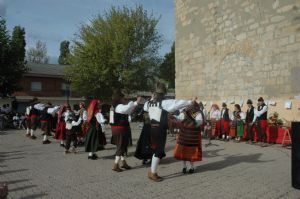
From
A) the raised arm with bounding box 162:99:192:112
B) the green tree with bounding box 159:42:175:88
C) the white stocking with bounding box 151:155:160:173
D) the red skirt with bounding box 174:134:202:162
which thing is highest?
the green tree with bounding box 159:42:175:88

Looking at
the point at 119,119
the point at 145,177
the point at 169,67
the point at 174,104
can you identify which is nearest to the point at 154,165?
the point at 145,177

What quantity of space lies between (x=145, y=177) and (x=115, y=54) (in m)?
21.9

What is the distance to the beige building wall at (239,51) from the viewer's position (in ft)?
43.3

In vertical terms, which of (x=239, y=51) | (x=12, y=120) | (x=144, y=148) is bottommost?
(x=144, y=148)

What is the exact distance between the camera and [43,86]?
1515 inches

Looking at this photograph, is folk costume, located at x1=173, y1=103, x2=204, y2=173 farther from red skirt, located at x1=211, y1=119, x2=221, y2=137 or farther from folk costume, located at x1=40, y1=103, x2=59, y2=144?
red skirt, located at x1=211, y1=119, x2=221, y2=137

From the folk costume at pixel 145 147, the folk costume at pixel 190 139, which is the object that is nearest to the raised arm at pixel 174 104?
the folk costume at pixel 190 139

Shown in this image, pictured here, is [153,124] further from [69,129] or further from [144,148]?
[69,129]

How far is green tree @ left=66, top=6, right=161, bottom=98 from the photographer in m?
29.1

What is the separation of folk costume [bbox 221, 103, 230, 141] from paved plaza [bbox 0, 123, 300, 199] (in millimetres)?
3780

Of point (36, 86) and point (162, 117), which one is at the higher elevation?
point (36, 86)

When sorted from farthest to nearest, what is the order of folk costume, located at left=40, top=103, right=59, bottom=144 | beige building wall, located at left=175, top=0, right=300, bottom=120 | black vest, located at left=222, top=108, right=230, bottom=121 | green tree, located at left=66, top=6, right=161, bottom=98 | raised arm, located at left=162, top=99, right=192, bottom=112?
green tree, located at left=66, top=6, right=161, bottom=98 < black vest, located at left=222, top=108, right=230, bottom=121 < folk costume, located at left=40, top=103, right=59, bottom=144 < beige building wall, located at left=175, top=0, right=300, bottom=120 < raised arm, located at left=162, top=99, right=192, bottom=112

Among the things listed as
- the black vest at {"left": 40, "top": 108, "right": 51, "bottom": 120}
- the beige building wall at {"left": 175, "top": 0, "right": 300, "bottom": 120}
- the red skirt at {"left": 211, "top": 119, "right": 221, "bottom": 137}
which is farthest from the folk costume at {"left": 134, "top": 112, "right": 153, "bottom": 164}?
the red skirt at {"left": 211, "top": 119, "right": 221, "bottom": 137}

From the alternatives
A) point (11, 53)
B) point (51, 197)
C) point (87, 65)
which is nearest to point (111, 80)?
point (87, 65)
